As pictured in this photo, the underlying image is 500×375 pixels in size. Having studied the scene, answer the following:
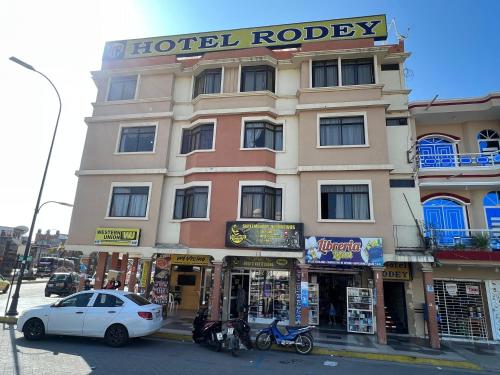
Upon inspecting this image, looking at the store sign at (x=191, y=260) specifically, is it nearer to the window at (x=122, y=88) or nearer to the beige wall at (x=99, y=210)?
the beige wall at (x=99, y=210)

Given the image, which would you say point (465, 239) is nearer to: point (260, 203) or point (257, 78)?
point (260, 203)

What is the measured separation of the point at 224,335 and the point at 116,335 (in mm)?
3328

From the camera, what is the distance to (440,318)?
47.1 feet

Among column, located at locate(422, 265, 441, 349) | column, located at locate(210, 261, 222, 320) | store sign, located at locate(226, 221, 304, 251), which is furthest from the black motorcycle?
column, located at locate(422, 265, 441, 349)

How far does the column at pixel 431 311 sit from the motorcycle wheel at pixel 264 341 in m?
6.31

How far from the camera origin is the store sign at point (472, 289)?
1435 centimetres

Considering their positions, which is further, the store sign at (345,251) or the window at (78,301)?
the store sign at (345,251)

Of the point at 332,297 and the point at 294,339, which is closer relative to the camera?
the point at 294,339

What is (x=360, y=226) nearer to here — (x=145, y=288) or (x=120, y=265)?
(x=145, y=288)

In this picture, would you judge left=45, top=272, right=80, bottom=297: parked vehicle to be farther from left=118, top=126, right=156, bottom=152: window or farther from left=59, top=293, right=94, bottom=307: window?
left=59, top=293, right=94, bottom=307: window

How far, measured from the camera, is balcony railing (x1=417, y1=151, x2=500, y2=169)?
1509 cm

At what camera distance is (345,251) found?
1332cm

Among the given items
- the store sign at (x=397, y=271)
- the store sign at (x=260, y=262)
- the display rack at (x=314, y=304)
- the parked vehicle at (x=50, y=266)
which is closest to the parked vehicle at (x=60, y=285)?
the store sign at (x=260, y=262)

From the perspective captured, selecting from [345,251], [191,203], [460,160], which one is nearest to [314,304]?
Result: [345,251]
